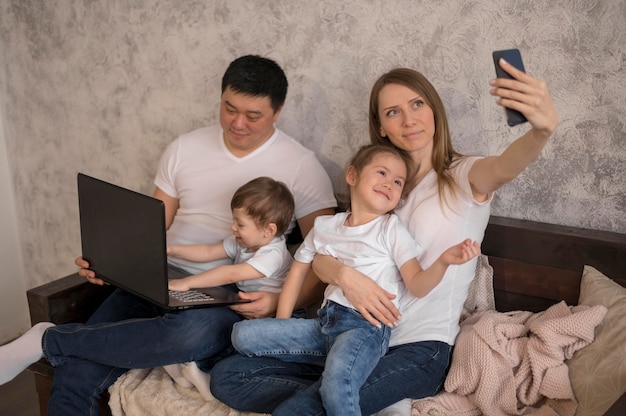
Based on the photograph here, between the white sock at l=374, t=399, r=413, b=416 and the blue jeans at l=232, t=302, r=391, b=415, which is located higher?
the blue jeans at l=232, t=302, r=391, b=415

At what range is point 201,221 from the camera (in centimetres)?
Result: 215

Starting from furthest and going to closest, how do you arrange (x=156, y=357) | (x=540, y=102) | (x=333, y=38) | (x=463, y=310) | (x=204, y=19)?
(x=204, y=19), (x=333, y=38), (x=463, y=310), (x=156, y=357), (x=540, y=102)

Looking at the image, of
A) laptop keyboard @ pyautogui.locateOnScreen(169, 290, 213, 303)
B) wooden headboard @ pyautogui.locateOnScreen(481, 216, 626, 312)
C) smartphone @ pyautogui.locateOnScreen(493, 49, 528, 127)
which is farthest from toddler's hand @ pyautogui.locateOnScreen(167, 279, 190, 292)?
smartphone @ pyautogui.locateOnScreen(493, 49, 528, 127)

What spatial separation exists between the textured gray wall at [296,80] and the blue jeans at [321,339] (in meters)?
0.60

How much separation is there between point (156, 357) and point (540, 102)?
3.64 ft

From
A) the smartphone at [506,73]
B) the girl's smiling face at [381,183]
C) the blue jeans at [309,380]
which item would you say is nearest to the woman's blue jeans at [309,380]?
the blue jeans at [309,380]

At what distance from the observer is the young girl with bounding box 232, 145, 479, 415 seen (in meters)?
1.64

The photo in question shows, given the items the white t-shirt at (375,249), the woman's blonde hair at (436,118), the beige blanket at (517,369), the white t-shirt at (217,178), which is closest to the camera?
the beige blanket at (517,369)

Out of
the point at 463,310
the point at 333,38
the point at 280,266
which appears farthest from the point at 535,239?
the point at 333,38

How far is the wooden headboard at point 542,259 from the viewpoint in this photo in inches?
68.6

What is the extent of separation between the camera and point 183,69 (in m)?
2.43

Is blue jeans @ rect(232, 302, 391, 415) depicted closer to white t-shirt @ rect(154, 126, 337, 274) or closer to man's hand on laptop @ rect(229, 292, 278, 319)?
man's hand on laptop @ rect(229, 292, 278, 319)

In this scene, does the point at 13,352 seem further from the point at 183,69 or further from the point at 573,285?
the point at 573,285

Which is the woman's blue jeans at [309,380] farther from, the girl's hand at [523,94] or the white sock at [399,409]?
the girl's hand at [523,94]
